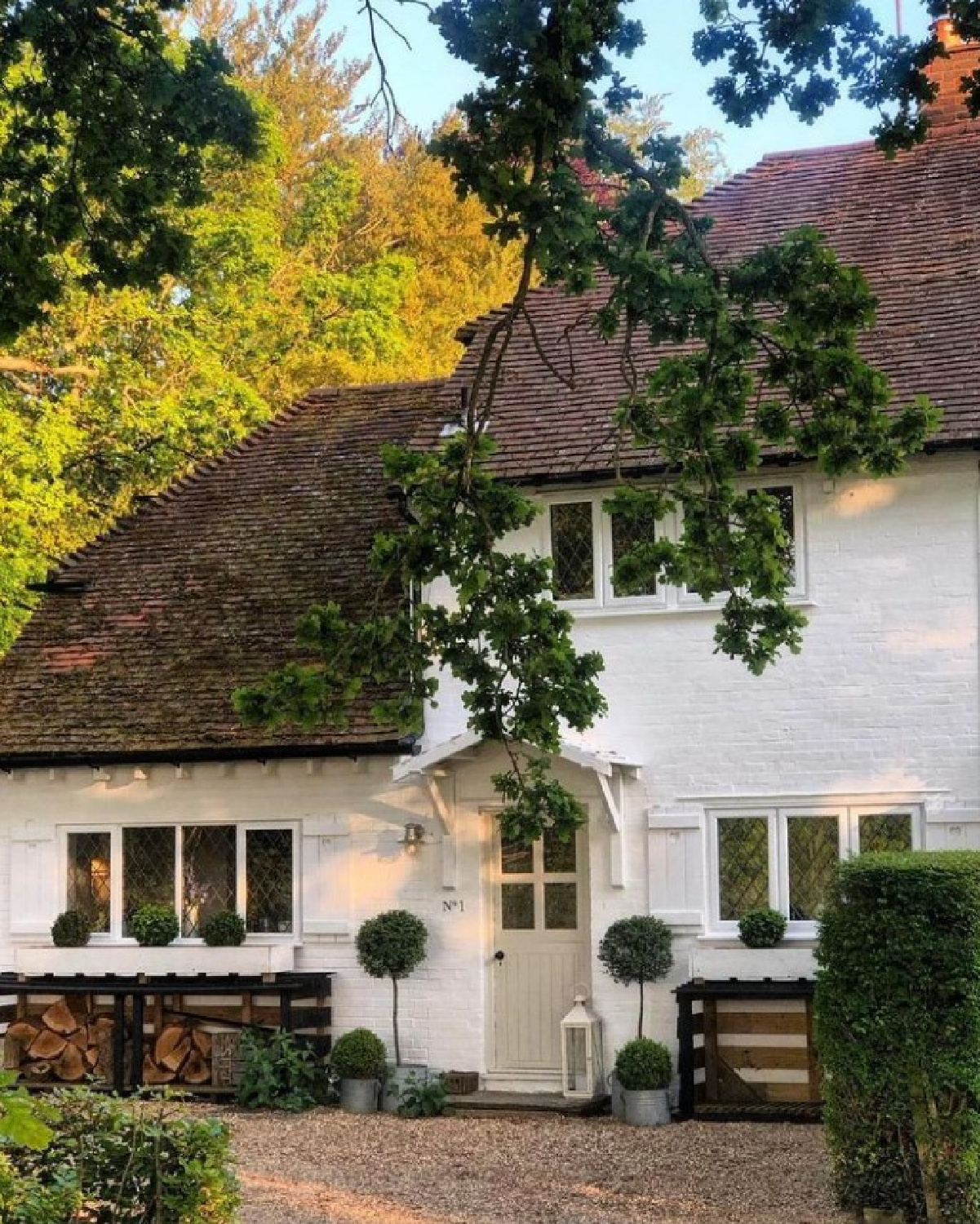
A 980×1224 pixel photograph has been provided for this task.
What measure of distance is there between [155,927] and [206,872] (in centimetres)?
75

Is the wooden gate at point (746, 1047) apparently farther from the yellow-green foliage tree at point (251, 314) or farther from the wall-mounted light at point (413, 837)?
the yellow-green foliage tree at point (251, 314)

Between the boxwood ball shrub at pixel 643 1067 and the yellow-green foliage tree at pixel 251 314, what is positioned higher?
the yellow-green foliage tree at pixel 251 314

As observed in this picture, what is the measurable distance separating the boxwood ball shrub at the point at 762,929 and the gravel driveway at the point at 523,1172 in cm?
174

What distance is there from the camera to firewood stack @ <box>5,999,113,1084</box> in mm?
19078

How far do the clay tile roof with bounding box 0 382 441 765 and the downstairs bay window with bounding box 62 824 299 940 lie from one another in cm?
96

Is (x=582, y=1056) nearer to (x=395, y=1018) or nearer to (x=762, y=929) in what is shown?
(x=395, y=1018)

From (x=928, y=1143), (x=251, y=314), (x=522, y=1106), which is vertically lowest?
(x=522, y=1106)

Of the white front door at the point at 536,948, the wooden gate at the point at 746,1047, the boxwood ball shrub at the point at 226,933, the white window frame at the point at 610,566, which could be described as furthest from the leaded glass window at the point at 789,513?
the boxwood ball shrub at the point at 226,933

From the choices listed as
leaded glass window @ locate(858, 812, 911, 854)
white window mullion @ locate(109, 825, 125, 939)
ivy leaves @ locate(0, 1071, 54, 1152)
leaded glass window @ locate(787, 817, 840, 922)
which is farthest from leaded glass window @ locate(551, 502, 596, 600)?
ivy leaves @ locate(0, 1071, 54, 1152)

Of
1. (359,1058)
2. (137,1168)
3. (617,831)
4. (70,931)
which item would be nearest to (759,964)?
(617,831)

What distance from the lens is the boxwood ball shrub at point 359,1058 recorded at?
17.6 metres

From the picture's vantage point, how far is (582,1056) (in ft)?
58.1

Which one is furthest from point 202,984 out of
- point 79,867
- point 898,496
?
point 898,496

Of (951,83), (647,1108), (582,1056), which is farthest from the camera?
(951,83)
